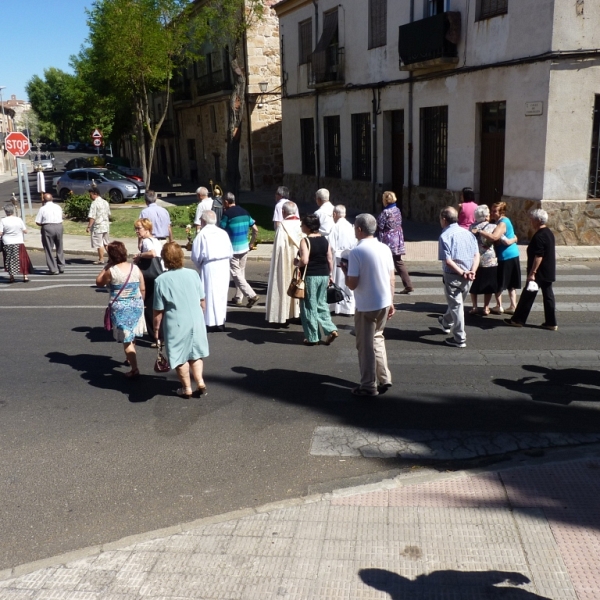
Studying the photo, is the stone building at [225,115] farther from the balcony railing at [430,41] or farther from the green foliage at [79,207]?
the balcony railing at [430,41]

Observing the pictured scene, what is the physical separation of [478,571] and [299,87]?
26.3 meters

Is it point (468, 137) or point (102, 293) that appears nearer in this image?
point (102, 293)

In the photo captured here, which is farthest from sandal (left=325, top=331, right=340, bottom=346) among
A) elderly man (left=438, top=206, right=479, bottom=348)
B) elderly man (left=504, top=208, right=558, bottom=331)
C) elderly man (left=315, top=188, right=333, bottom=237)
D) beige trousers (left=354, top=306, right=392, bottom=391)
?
elderly man (left=504, top=208, right=558, bottom=331)

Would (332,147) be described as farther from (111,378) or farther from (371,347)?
(371,347)

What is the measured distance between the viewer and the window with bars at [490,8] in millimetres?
16422

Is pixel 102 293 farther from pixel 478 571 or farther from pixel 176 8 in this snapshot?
pixel 176 8

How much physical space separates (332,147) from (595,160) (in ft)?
41.2

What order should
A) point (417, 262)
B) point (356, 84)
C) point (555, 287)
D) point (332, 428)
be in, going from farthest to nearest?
point (356, 84), point (417, 262), point (555, 287), point (332, 428)

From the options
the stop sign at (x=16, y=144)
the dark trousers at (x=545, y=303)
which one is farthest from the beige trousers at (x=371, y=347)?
the stop sign at (x=16, y=144)

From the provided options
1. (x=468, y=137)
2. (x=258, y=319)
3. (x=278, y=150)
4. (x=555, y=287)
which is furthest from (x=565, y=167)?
(x=278, y=150)

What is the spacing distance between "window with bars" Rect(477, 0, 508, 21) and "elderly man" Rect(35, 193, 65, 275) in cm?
1107

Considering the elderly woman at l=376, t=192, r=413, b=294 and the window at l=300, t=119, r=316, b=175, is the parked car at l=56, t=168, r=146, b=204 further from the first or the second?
the elderly woman at l=376, t=192, r=413, b=294

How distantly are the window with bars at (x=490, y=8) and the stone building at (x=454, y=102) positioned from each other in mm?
25

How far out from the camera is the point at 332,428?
618cm
